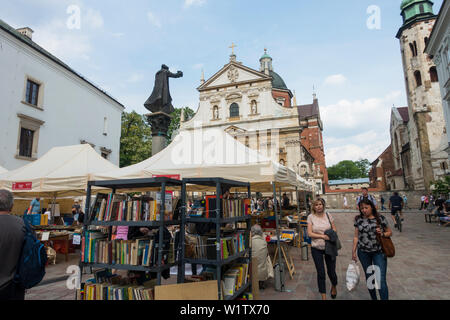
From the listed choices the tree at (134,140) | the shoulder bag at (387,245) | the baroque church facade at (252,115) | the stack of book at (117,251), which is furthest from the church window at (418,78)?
the stack of book at (117,251)

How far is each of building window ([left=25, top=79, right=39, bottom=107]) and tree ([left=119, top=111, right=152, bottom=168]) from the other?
12.7m

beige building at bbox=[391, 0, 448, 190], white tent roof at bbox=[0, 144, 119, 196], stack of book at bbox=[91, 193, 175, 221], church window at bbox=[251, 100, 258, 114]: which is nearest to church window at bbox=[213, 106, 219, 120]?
church window at bbox=[251, 100, 258, 114]

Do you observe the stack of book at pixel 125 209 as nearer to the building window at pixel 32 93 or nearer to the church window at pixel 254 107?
the building window at pixel 32 93

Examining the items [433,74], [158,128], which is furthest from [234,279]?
[433,74]

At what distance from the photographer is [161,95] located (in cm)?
861

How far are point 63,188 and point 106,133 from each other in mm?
19317

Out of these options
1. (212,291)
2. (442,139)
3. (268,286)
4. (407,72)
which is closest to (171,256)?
(212,291)

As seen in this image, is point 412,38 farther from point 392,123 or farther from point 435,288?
point 435,288

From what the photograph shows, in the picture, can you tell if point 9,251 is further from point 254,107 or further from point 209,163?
point 254,107

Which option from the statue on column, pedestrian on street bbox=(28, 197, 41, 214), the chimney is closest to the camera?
the statue on column

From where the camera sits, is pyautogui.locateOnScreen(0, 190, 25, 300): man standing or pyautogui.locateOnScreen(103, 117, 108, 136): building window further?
pyautogui.locateOnScreen(103, 117, 108, 136): building window

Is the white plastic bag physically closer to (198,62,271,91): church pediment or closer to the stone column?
the stone column

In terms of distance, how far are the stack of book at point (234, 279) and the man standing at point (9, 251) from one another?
228 cm

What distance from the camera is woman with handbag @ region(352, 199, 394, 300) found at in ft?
11.9
